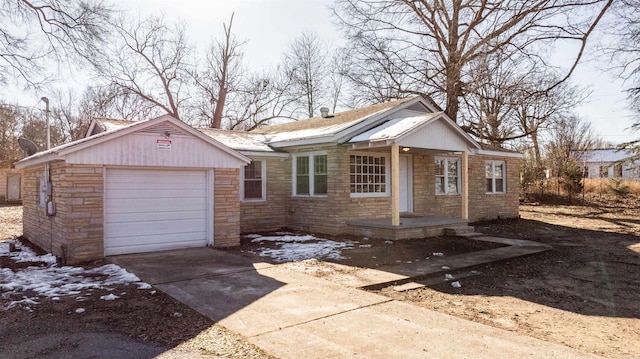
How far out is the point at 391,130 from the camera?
11.1 metres

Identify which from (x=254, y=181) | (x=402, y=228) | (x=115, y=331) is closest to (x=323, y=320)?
(x=115, y=331)

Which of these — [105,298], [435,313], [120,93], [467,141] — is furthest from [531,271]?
[120,93]

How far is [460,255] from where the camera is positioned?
8812 millimetres

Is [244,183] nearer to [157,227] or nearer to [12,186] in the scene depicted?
[157,227]

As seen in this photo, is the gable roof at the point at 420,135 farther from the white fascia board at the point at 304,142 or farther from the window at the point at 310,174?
the window at the point at 310,174

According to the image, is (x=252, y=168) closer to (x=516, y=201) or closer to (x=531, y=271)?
(x=531, y=271)

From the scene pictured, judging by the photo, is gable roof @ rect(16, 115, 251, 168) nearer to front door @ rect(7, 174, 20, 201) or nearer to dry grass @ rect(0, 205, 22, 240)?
dry grass @ rect(0, 205, 22, 240)

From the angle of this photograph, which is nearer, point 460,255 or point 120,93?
point 460,255

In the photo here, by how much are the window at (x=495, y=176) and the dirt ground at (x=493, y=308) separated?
6.98 m

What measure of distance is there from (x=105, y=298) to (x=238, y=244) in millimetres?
4662

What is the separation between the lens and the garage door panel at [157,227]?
8533 mm

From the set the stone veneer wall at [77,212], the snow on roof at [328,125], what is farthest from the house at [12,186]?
the stone veneer wall at [77,212]

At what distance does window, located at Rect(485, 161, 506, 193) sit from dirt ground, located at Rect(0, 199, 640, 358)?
22.9 feet

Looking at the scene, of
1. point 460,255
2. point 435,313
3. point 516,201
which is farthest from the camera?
point 516,201
